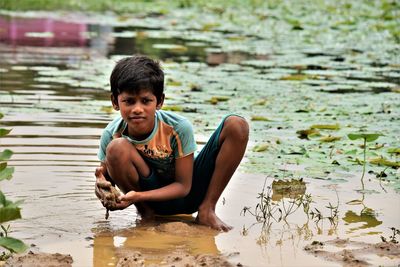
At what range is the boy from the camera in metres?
4.22

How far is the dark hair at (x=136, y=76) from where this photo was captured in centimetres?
420

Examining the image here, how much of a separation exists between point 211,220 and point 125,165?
0.47m

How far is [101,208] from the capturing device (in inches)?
184

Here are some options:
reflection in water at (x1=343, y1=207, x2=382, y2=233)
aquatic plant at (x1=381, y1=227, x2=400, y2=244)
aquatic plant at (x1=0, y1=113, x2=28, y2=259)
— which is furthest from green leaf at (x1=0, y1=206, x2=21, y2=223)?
reflection in water at (x1=343, y1=207, x2=382, y2=233)

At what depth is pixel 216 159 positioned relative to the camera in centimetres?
446

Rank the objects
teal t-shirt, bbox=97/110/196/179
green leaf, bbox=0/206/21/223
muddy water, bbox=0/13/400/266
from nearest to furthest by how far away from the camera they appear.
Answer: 1. green leaf, bbox=0/206/21/223
2. muddy water, bbox=0/13/400/266
3. teal t-shirt, bbox=97/110/196/179

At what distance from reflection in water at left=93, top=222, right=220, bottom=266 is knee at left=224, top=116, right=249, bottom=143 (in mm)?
436

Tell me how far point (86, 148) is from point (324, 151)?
1459 millimetres

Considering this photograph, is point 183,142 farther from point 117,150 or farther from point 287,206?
point 287,206

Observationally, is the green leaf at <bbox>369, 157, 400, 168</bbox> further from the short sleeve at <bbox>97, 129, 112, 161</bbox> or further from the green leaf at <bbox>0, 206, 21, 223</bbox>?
the green leaf at <bbox>0, 206, 21, 223</bbox>

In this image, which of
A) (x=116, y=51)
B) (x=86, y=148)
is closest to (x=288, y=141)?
(x=86, y=148)

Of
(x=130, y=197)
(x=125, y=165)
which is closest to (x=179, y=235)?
(x=130, y=197)

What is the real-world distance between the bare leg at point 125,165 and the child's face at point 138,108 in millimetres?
96

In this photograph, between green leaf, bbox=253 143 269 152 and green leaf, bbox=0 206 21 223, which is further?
green leaf, bbox=253 143 269 152
